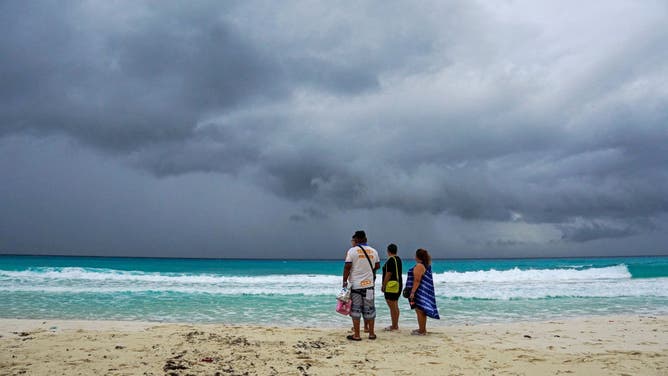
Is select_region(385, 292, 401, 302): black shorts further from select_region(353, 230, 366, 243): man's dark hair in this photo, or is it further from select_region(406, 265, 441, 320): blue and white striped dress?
select_region(353, 230, 366, 243): man's dark hair

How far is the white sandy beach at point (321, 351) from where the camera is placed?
568 cm

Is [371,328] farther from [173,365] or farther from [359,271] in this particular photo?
[173,365]

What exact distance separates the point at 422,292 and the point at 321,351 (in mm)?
2680

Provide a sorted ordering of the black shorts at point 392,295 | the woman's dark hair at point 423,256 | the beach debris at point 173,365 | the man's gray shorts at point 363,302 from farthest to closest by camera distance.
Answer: the black shorts at point 392,295 → the woman's dark hair at point 423,256 → the man's gray shorts at point 363,302 → the beach debris at point 173,365

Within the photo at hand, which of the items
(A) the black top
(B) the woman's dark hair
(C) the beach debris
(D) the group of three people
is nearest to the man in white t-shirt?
(D) the group of three people

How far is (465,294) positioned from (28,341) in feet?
49.4

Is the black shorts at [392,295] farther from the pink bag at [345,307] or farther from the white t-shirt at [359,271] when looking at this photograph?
the pink bag at [345,307]

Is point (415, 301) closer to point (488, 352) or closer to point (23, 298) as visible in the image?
point (488, 352)

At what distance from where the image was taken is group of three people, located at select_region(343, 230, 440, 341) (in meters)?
7.82

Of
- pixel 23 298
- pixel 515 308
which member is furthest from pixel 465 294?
pixel 23 298

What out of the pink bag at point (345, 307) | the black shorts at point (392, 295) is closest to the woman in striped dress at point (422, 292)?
the black shorts at point (392, 295)

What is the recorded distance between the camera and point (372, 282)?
7.94 metres

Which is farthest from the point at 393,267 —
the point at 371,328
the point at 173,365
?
the point at 173,365

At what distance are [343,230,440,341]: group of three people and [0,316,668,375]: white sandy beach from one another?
0.45 metres
